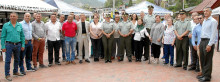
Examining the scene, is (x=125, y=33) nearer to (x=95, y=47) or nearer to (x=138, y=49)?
(x=138, y=49)

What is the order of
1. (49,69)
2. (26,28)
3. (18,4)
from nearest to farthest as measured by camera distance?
(26,28), (49,69), (18,4)

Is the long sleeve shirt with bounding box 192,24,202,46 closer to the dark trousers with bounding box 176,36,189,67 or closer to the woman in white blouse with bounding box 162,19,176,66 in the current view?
the dark trousers with bounding box 176,36,189,67

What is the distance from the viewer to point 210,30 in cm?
509

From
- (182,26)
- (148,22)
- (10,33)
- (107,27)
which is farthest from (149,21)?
(10,33)

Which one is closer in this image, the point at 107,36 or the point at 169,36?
the point at 169,36

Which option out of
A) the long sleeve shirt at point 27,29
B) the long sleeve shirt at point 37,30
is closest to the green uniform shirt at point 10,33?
the long sleeve shirt at point 27,29

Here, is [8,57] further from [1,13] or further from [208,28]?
[1,13]

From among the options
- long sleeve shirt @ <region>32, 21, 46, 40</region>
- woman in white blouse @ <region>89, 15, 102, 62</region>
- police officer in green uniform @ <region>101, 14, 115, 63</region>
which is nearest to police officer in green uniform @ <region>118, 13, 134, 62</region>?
police officer in green uniform @ <region>101, 14, 115, 63</region>

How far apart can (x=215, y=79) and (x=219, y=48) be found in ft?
20.1

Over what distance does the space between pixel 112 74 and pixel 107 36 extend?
212cm

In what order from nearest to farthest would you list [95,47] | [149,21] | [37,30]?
[37,30] < [149,21] < [95,47]

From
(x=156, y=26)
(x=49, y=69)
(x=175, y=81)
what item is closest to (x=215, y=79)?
(x=175, y=81)

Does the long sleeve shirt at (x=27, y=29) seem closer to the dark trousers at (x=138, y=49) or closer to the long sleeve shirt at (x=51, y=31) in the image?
the long sleeve shirt at (x=51, y=31)

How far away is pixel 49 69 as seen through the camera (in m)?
6.88
